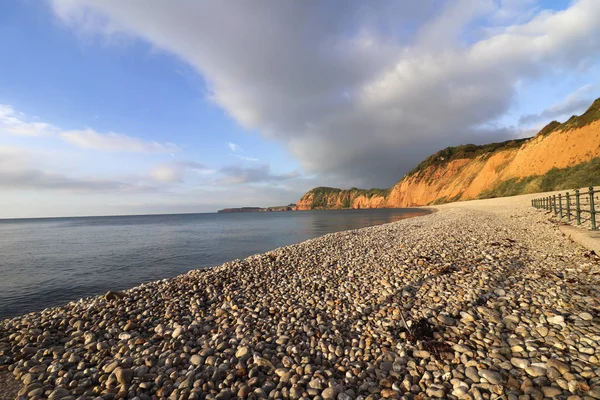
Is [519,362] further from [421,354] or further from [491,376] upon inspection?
[421,354]

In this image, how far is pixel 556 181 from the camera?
49.9 metres

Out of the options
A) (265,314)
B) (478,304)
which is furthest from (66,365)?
(478,304)

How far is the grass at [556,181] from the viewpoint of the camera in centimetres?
4122

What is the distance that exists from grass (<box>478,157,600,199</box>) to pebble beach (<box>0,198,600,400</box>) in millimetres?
47347

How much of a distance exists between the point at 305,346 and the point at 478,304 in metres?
4.10

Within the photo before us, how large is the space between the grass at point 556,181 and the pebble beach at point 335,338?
47.3 m

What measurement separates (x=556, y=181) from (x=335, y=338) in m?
65.6

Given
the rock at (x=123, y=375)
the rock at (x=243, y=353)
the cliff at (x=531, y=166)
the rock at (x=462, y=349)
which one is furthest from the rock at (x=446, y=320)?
the cliff at (x=531, y=166)

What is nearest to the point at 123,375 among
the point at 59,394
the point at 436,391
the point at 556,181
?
the point at 59,394

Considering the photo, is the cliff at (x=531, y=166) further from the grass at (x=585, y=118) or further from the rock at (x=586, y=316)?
the rock at (x=586, y=316)

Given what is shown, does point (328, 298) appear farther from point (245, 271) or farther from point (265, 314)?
point (245, 271)

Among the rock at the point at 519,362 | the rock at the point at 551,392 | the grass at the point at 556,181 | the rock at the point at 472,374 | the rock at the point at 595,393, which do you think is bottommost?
the rock at the point at 472,374

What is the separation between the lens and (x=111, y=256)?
21.6 m

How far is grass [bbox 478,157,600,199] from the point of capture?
4122cm
